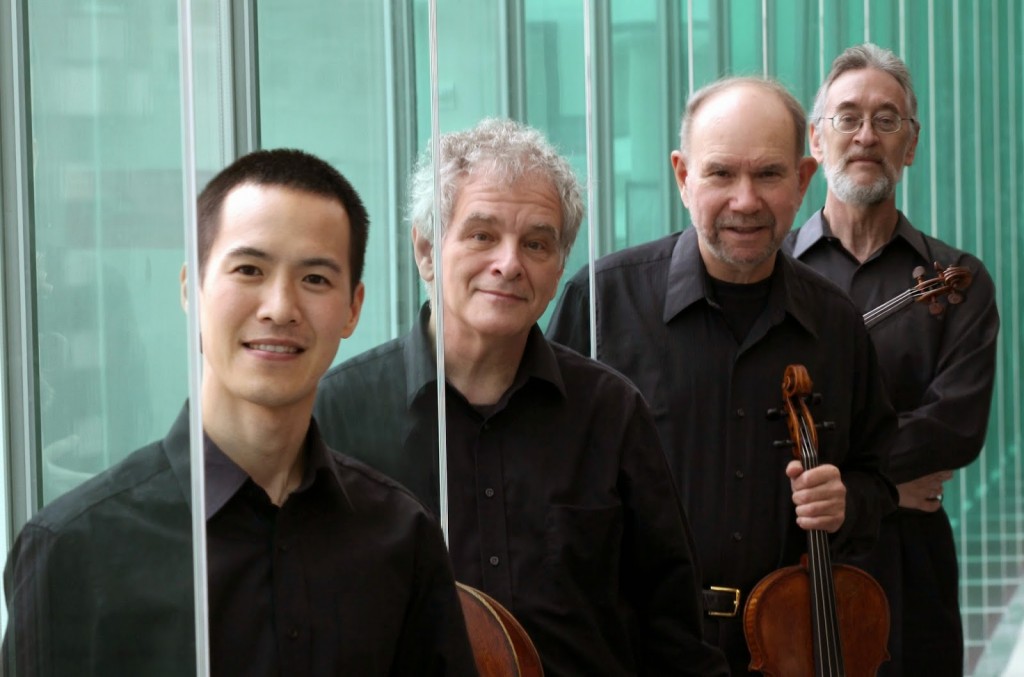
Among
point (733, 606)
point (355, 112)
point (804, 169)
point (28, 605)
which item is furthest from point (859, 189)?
point (28, 605)

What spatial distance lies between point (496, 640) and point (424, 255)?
0.40 metres

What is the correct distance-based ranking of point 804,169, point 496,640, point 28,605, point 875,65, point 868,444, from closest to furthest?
point 28,605, point 496,640, point 804,169, point 868,444, point 875,65

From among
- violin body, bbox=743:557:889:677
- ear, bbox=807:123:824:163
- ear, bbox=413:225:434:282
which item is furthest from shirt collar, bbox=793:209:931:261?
ear, bbox=413:225:434:282

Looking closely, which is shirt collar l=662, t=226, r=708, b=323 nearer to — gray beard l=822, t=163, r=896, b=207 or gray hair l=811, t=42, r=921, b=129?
gray beard l=822, t=163, r=896, b=207

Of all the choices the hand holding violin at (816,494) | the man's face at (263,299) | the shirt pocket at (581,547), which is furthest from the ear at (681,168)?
the man's face at (263,299)

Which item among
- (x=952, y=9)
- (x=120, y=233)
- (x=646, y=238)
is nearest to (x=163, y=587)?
(x=120, y=233)

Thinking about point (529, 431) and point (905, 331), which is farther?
point (905, 331)

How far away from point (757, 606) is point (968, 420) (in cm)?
86

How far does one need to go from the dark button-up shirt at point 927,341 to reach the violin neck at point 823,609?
2.11ft

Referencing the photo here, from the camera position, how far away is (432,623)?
1.44m

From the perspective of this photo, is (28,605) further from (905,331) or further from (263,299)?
(905,331)

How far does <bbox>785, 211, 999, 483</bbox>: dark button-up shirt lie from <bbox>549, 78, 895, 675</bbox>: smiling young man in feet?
1.95

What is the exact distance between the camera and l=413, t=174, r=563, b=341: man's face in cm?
181

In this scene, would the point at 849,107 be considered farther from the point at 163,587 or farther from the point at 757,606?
the point at 163,587
